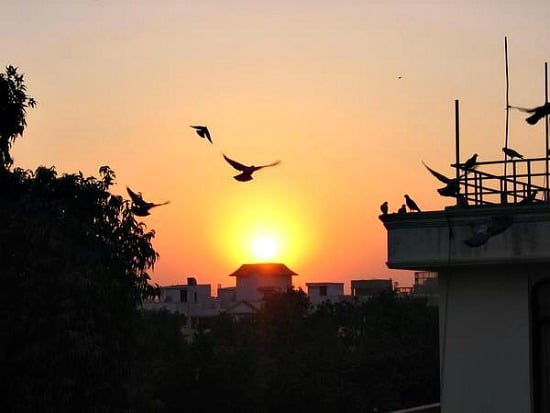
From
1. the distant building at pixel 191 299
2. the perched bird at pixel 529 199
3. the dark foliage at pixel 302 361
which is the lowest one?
the dark foliage at pixel 302 361

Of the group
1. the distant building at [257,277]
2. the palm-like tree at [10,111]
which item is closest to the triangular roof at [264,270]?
the distant building at [257,277]

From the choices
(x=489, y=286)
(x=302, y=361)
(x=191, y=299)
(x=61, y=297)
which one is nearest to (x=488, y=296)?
(x=489, y=286)

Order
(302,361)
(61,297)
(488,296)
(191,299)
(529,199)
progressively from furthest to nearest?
(191,299) < (302,361) < (61,297) < (488,296) < (529,199)

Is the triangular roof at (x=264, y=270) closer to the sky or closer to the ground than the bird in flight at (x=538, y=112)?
closer to the sky

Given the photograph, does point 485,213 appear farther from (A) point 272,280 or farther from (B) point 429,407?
(A) point 272,280

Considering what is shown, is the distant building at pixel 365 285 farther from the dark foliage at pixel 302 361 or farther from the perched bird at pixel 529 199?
the perched bird at pixel 529 199

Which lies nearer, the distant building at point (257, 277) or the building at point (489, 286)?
the building at point (489, 286)

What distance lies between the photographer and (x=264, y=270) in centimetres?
13075

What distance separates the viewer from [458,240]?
13.5 metres

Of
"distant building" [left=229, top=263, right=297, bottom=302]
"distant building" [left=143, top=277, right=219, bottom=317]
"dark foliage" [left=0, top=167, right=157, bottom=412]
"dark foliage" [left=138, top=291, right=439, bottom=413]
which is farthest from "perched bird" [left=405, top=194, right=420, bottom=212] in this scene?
"distant building" [left=229, top=263, right=297, bottom=302]

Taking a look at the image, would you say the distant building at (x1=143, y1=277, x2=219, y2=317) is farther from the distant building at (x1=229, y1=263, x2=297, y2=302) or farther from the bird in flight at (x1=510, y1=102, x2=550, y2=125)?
the bird in flight at (x1=510, y1=102, x2=550, y2=125)

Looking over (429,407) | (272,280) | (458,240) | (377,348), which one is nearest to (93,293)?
A: (429,407)

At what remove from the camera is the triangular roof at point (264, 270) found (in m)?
131

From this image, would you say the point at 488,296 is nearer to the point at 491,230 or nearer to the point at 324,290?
the point at 491,230
